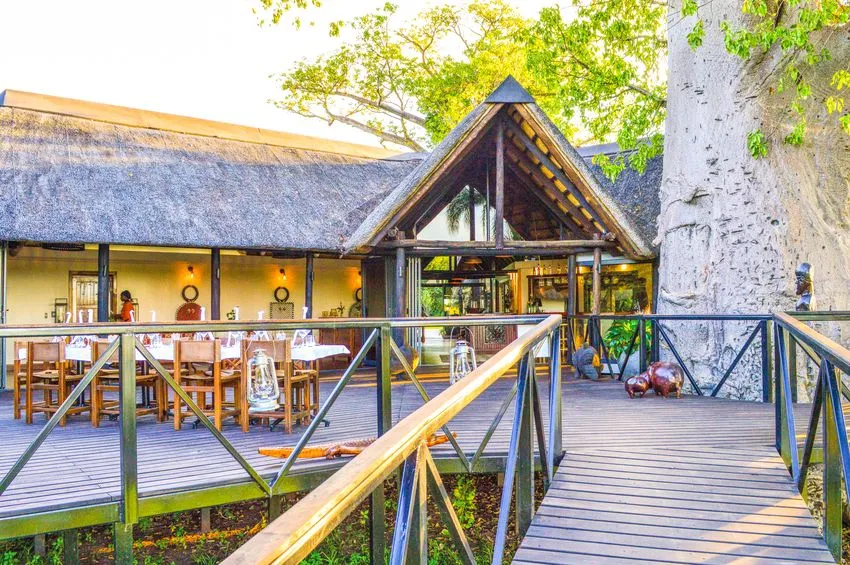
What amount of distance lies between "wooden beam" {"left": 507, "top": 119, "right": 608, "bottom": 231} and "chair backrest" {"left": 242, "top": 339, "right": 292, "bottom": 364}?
4782 millimetres

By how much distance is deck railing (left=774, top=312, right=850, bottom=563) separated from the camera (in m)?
2.64

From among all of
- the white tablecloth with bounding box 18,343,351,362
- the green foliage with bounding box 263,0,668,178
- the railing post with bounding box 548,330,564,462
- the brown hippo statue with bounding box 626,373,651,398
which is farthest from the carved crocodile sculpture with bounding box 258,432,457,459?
the green foliage with bounding box 263,0,668,178

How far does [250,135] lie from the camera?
13.1 m

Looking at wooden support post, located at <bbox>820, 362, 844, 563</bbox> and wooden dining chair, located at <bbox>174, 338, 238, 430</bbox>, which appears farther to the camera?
wooden dining chair, located at <bbox>174, 338, 238, 430</bbox>

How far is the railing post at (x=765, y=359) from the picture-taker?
5996 mm

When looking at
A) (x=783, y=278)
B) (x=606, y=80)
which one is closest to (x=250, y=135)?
(x=606, y=80)

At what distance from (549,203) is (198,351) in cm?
588

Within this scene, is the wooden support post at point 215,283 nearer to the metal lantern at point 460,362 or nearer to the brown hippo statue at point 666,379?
the metal lantern at point 460,362

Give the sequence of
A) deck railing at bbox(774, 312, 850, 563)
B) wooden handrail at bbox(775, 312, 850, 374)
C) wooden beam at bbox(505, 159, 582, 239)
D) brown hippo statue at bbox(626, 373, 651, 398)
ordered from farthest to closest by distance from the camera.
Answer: wooden beam at bbox(505, 159, 582, 239), brown hippo statue at bbox(626, 373, 651, 398), deck railing at bbox(774, 312, 850, 563), wooden handrail at bbox(775, 312, 850, 374)

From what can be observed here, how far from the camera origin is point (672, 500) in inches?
132

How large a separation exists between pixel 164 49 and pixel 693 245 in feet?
42.3

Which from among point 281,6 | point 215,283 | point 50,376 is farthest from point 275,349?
point 215,283

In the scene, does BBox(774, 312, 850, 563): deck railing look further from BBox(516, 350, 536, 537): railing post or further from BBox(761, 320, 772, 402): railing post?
BBox(761, 320, 772, 402): railing post

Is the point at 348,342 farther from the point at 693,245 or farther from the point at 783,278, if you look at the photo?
the point at 783,278
